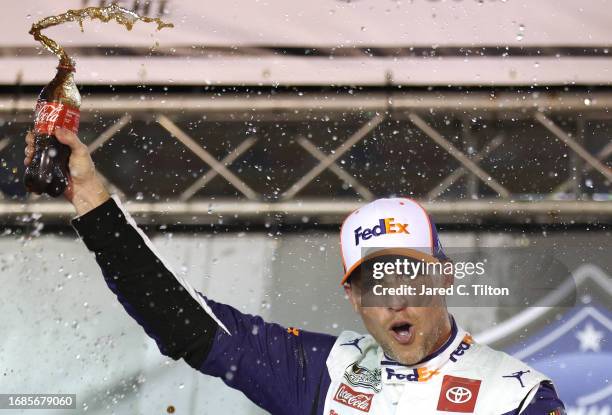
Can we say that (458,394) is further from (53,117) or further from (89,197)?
(53,117)

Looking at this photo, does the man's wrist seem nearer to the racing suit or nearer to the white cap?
the racing suit

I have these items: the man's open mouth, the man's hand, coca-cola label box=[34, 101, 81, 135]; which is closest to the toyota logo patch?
the man's open mouth

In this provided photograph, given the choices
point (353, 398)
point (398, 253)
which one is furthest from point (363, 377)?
point (398, 253)

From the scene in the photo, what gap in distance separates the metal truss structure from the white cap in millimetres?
1366

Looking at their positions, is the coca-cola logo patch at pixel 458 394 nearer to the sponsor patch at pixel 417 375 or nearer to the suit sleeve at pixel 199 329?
the sponsor patch at pixel 417 375

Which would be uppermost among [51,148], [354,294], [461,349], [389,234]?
[51,148]

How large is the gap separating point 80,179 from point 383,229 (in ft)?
2.08

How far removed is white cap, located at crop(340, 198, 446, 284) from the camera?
5.48 feet

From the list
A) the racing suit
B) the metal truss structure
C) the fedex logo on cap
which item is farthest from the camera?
the metal truss structure

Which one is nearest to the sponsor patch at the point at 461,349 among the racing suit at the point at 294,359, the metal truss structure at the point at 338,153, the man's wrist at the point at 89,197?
the racing suit at the point at 294,359

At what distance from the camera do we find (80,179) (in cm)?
161

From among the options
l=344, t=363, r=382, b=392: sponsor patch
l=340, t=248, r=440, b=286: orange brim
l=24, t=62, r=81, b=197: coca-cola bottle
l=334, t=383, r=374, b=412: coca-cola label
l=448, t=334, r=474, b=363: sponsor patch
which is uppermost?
l=24, t=62, r=81, b=197: coca-cola bottle

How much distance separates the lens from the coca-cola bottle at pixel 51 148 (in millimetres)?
1611

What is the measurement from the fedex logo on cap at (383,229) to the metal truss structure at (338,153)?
4.59 feet
